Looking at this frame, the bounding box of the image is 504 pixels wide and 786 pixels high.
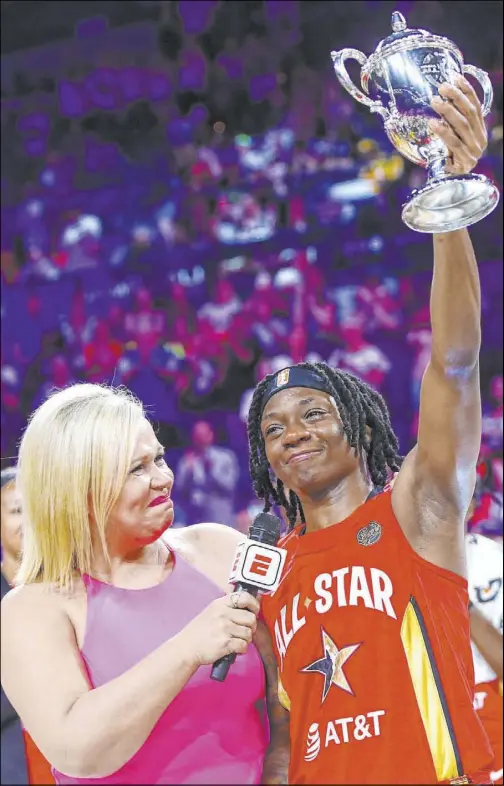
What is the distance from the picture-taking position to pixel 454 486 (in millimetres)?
1800

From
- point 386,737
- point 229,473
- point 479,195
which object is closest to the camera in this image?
point 479,195

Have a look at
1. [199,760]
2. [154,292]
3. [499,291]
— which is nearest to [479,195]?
[199,760]

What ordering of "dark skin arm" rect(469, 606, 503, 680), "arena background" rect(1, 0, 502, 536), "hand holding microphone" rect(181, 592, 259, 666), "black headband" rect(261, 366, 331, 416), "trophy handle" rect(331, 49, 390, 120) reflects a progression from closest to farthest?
1. "hand holding microphone" rect(181, 592, 259, 666)
2. "trophy handle" rect(331, 49, 390, 120)
3. "black headband" rect(261, 366, 331, 416)
4. "dark skin arm" rect(469, 606, 503, 680)
5. "arena background" rect(1, 0, 502, 536)

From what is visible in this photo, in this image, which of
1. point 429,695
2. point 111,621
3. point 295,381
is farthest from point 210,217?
point 429,695

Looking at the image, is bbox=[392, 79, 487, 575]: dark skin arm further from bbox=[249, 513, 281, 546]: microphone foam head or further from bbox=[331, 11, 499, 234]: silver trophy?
bbox=[249, 513, 281, 546]: microphone foam head

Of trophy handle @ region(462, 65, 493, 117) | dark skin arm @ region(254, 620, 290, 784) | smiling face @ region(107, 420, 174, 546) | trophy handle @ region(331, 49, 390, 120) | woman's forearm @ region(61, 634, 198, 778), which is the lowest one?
dark skin arm @ region(254, 620, 290, 784)

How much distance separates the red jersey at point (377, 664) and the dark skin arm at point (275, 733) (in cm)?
3

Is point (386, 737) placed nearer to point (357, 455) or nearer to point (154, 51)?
point (357, 455)

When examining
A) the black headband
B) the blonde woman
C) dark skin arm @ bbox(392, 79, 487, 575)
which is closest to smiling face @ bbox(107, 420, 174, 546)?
the blonde woman

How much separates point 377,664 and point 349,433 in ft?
1.54

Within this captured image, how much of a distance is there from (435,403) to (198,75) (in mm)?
5400

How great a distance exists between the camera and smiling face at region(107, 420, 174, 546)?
1836 mm

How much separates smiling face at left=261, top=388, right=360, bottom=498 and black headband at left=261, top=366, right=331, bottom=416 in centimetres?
1

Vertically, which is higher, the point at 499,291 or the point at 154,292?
the point at 154,292
